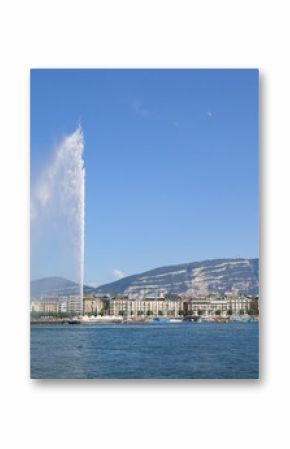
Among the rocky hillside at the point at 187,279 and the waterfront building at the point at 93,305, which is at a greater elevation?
the rocky hillside at the point at 187,279

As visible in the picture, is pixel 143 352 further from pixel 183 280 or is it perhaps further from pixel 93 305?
pixel 183 280

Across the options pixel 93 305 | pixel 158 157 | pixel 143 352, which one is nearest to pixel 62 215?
pixel 93 305

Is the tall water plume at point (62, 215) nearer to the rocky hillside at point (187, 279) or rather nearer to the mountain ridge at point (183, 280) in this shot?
the mountain ridge at point (183, 280)

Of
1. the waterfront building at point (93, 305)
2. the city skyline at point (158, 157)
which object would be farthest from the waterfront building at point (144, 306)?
the city skyline at point (158, 157)

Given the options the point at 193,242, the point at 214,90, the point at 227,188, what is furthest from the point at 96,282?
the point at 214,90
